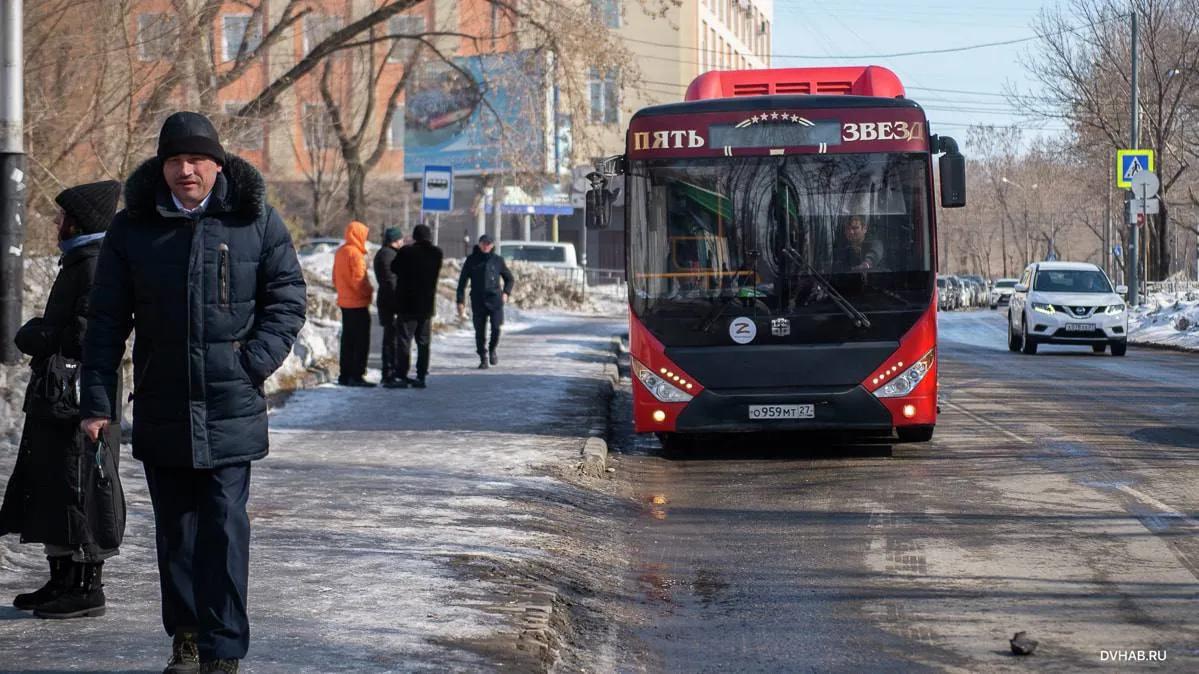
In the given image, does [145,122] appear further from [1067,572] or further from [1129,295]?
[1129,295]

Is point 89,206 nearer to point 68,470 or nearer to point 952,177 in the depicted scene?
point 68,470

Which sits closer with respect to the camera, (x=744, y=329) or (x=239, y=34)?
(x=744, y=329)

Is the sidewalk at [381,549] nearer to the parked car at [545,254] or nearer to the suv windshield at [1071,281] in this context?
the suv windshield at [1071,281]

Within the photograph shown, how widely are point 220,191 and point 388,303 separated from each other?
13.7 meters

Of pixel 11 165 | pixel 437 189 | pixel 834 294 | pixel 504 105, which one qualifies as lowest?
pixel 834 294

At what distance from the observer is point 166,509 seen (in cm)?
538

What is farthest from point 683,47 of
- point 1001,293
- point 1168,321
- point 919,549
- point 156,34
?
point 919,549

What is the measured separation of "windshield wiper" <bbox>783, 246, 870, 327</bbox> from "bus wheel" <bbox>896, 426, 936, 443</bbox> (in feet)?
3.60

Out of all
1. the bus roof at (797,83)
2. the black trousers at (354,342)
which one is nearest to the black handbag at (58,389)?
the bus roof at (797,83)

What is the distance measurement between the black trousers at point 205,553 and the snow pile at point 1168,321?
2754 centimetres

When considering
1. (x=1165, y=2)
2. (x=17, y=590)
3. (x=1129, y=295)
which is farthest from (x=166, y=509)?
(x=1165, y=2)

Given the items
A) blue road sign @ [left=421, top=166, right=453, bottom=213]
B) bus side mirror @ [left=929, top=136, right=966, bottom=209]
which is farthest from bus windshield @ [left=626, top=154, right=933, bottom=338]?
blue road sign @ [left=421, top=166, right=453, bottom=213]

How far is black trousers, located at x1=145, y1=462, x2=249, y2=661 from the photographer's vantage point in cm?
530

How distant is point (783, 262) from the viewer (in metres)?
12.9
